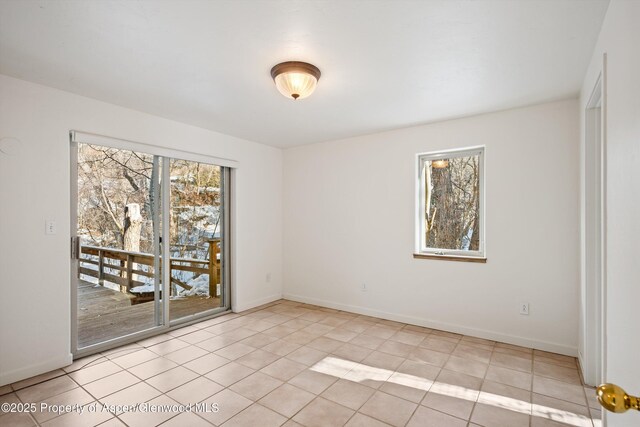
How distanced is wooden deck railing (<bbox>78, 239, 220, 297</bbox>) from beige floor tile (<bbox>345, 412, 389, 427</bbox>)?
2621 millimetres

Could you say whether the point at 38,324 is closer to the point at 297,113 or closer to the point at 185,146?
the point at 185,146

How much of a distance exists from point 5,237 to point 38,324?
75 cm

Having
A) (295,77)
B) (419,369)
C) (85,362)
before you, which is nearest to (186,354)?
(85,362)

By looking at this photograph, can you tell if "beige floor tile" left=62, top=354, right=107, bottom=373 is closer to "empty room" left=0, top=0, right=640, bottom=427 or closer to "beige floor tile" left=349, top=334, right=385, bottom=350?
"empty room" left=0, top=0, right=640, bottom=427

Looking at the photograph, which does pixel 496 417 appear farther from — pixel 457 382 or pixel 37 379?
pixel 37 379

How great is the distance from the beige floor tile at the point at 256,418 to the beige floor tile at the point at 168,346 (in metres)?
1.34

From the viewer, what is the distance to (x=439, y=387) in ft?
8.00

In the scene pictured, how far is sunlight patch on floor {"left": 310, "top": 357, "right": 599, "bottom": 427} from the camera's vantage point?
2.10 m

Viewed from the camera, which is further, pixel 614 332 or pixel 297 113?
pixel 297 113

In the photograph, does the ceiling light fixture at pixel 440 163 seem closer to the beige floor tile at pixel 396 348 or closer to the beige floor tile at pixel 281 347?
the beige floor tile at pixel 396 348

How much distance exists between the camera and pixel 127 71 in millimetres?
2398

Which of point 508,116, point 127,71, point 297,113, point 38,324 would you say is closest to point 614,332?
point 508,116

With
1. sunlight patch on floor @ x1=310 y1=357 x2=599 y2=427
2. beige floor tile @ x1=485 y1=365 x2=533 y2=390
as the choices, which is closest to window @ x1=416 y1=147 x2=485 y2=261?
beige floor tile @ x1=485 y1=365 x2=533 y2=390

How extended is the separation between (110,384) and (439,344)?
2.97 m
